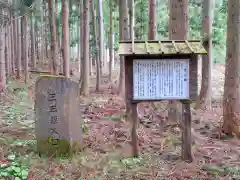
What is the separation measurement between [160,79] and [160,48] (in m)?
0.54

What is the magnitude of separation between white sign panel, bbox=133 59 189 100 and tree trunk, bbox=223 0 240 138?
6.99ft

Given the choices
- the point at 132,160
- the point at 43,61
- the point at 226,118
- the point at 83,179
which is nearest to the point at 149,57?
the point at 132,160

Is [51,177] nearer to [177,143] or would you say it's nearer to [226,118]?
[177,143]

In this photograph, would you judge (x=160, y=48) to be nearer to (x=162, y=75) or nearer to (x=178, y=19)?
(x=162, y=75)

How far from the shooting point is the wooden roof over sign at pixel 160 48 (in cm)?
578

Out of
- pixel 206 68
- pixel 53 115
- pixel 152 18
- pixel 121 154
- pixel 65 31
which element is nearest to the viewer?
pixel 53 115

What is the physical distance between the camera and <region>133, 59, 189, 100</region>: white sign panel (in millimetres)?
5988

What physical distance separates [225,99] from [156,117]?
2252mm

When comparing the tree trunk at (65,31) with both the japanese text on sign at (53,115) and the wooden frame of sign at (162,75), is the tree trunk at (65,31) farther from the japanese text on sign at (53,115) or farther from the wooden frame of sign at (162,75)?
the wooden frame of sign at (162,75)

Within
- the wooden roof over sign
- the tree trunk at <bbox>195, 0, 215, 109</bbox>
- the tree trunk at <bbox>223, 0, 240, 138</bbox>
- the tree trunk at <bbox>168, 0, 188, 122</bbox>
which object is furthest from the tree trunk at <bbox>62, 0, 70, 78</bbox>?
the wooden roof over sign

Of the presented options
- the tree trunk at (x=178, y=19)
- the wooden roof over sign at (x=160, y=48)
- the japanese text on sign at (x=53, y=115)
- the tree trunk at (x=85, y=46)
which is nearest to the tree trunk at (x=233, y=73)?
the tree trunk at (x=178, y=19)

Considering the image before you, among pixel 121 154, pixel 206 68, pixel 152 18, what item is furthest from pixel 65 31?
pixel 121 154

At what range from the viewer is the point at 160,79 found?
600cm

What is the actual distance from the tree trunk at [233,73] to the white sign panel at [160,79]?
6.99ft
